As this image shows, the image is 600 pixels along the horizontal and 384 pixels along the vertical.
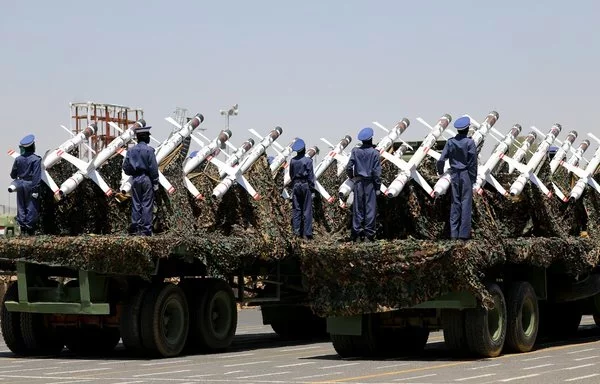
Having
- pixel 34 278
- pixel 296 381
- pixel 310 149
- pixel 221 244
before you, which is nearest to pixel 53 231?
pixel 34 278

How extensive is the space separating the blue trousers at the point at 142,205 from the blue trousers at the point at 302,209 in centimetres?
353

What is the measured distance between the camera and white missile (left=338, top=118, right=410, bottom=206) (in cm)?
2083

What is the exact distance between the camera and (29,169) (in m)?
20.7

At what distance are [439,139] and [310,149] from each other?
3680 mm

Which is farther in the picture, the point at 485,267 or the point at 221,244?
the point at 221,244

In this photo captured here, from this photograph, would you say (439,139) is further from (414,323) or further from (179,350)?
(179,350)

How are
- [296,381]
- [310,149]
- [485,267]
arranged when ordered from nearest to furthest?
[296,381] < [485,267] < [310,149]

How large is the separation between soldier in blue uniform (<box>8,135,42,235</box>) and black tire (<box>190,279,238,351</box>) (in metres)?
2.88

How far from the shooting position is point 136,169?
66.0 feet

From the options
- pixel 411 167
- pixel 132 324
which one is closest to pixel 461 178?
→ pixel 411 167

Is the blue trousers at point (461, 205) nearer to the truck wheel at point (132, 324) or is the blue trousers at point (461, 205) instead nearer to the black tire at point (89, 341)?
the truck wheel at point (132, 324)

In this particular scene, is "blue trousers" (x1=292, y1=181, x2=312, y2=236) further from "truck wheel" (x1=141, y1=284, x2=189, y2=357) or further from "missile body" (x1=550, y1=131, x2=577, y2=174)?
"missile body" (x1=550, y1=131, x2=577, y2=174)

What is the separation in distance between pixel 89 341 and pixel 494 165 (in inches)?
281

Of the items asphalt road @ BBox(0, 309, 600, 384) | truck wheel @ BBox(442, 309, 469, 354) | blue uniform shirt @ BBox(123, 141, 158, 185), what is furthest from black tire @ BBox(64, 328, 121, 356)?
truck wheel @ BBox(442, 309, 469, 354)
